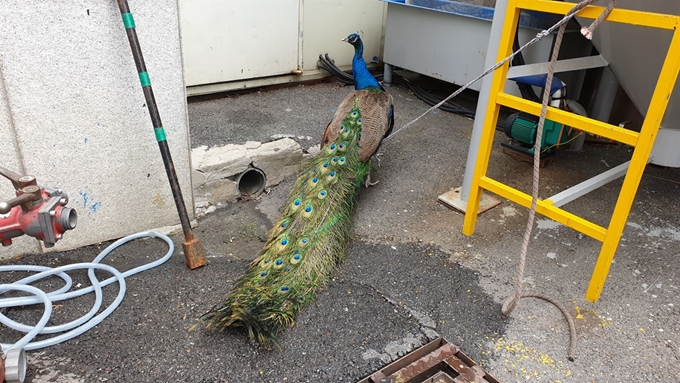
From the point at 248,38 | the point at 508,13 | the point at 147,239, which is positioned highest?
the point at 508,13

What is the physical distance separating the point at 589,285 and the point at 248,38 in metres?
3.89

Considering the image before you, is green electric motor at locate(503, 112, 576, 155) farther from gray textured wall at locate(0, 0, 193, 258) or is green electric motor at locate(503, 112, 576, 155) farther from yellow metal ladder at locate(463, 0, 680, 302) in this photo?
gray textured wall at locate(0, 0, 193, 258)

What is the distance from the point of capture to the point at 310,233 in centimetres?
276

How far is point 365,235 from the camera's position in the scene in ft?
10.6

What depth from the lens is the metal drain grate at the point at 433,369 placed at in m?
2.11

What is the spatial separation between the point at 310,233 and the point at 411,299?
2.13ft

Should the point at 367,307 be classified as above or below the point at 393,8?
below

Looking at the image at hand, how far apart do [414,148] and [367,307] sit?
2.26 meters

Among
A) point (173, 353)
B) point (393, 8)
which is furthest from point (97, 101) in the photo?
point (393, 8)

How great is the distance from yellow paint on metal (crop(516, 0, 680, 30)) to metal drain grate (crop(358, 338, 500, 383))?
1692mm

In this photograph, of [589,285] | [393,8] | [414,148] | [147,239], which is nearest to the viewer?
[589,285]

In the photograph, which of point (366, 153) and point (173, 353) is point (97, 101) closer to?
point (173, 353)

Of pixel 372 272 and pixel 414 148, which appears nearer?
pixel 372 272

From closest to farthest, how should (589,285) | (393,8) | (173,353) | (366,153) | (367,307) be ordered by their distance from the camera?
(173,353), (367,307), (589,285), (366,153), (393,8)
